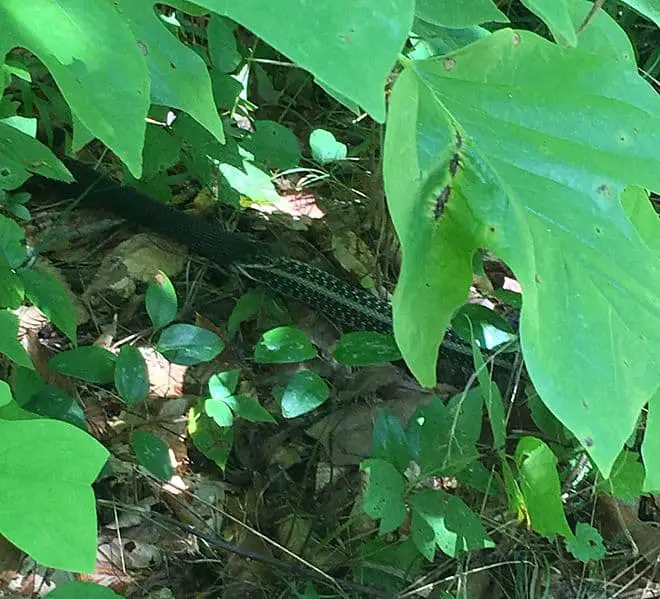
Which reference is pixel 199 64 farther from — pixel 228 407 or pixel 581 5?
pixel 228 407

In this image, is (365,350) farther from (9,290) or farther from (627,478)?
(9,290)

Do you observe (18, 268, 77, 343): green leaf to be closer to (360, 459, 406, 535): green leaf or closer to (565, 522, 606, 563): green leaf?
(360, 459, 406, 535): green leaf

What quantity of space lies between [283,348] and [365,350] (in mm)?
149

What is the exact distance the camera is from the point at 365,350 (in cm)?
141

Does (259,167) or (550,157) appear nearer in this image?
(550,157)

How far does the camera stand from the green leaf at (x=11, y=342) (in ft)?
3.35

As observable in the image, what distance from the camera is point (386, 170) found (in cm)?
53

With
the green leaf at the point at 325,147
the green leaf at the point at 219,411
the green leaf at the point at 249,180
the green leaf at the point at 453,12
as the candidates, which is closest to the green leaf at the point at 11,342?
the green leaf at the point at 219,411

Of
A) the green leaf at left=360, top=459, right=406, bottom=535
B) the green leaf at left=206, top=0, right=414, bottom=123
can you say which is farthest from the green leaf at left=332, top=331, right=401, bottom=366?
the green leaf at left=206, top=0, right=414, bottom=123

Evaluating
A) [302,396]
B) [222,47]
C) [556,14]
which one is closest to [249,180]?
[222,47]

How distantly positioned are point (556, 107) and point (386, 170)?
0.52 feet

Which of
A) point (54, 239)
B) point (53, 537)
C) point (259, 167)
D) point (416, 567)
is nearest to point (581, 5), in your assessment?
point (53, 537)

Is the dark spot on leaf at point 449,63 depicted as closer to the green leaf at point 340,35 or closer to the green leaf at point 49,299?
the green leaf at point 340,35

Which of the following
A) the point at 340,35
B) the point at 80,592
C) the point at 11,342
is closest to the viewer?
the point at 340,35
